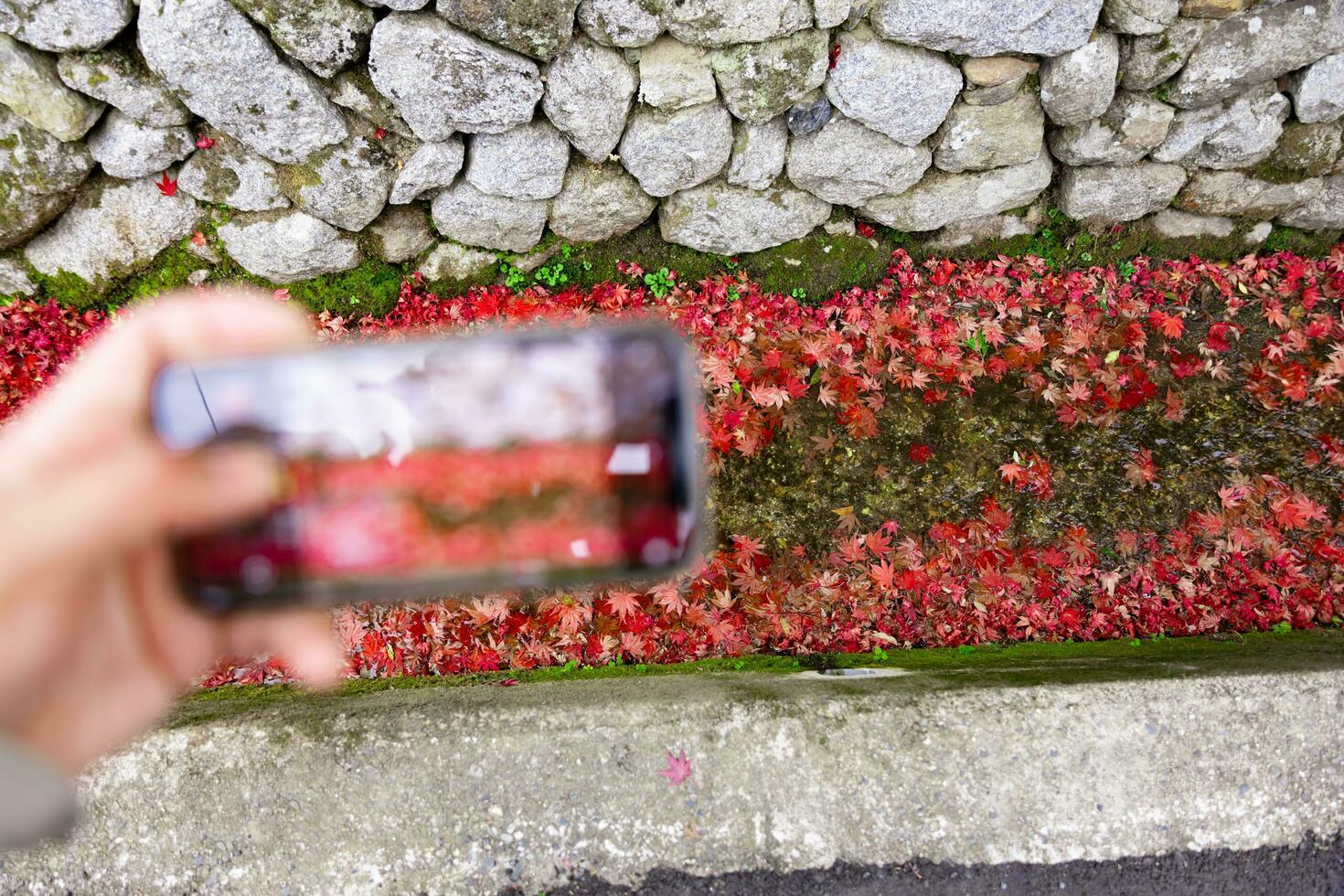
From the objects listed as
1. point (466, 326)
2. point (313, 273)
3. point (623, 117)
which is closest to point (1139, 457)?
point (623, 117)

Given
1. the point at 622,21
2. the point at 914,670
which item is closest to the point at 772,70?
the point at 622,21

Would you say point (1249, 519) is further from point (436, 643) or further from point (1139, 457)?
point (436, 643)

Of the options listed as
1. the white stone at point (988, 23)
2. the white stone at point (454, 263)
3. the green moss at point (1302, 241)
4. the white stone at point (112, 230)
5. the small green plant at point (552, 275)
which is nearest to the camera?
the white stone at point (988, 23)

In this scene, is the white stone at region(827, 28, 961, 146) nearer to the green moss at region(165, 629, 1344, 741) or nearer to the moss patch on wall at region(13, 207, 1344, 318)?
the moss patch on wall at region(13, 207, 1344, 318)

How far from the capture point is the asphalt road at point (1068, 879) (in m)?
2.33

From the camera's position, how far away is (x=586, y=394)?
135 centimetres

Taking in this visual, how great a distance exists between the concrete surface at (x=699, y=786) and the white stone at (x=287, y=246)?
7.35 feet

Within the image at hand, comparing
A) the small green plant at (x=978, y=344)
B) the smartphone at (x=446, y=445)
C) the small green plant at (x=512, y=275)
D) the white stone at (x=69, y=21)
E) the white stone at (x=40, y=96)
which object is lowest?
the small green plant at (x=978, y=344)

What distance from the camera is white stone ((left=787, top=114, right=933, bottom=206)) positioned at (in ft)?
10.6

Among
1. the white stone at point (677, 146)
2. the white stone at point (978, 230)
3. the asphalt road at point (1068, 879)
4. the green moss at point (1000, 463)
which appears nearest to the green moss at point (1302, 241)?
the green moss at point (1000, 463)

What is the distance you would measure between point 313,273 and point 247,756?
243 centimetres

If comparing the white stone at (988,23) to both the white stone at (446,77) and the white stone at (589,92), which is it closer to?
the white stone at (589,92)

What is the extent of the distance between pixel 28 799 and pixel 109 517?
0.53m

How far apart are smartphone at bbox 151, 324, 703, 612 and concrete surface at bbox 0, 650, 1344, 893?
4.21ft
